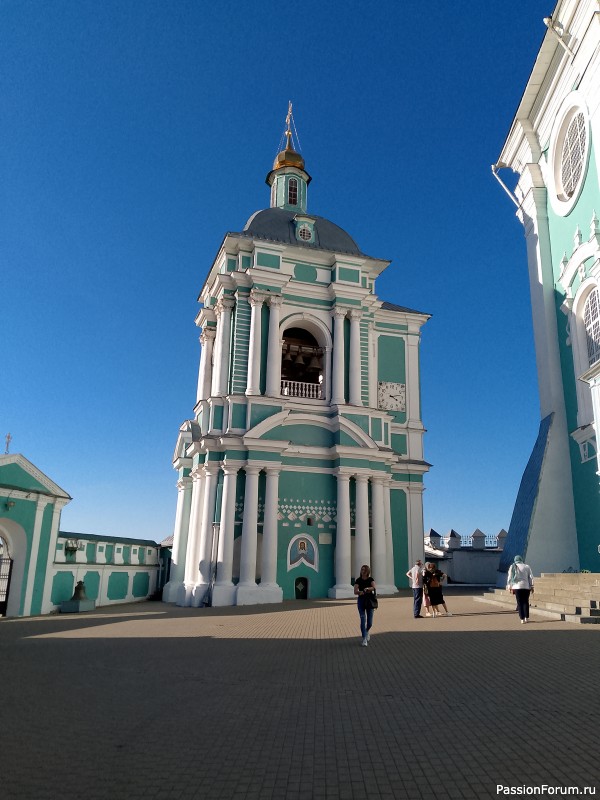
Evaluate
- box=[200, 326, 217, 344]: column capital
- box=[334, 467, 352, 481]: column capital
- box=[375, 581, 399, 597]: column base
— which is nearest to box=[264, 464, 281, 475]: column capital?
box=[334, 467, 352, 481]: column capital

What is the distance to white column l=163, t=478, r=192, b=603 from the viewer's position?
82.1 ft

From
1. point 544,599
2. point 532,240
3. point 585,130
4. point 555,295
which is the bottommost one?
point 544,599

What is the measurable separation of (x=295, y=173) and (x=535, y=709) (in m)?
30.2

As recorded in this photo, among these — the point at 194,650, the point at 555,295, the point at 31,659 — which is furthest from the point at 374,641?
the point at 555,295

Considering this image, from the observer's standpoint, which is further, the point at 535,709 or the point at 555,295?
the point at 555,295

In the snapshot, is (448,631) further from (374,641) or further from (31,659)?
(31,659)

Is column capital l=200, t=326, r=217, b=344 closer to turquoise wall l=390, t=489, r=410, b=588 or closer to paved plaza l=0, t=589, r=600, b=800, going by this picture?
turquoise wall l=390, t=489, r=410, b=588

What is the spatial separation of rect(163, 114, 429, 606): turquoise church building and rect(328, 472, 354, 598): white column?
52mm

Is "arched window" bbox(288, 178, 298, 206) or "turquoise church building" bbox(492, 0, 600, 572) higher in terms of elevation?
"arched window" bbox(288, 178, 298, 206)

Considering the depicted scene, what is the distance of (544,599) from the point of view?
1399cm

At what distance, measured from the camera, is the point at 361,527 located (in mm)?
22906

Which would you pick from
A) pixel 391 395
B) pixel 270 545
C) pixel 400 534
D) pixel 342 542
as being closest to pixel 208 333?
pixel 391 395

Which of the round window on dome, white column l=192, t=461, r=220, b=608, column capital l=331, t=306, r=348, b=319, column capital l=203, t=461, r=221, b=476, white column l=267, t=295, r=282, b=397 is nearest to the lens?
the round window on dome

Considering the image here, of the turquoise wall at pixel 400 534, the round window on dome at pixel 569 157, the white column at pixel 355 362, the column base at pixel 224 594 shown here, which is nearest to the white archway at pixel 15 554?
the column base at pixel 224 594
